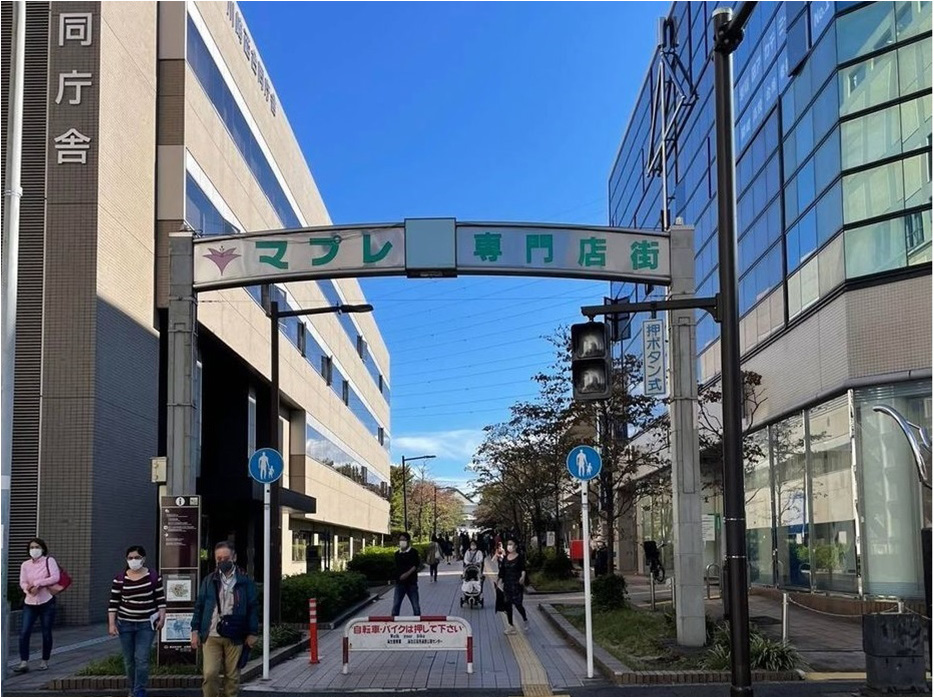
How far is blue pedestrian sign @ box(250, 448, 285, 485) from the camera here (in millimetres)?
13562

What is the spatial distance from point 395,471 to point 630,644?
94.6 meters

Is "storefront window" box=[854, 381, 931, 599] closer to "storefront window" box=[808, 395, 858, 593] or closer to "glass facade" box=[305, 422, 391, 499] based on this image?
"storefront window" box=[808, 395, 858, 593]

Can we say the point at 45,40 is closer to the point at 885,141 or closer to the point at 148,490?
the point at 148,490

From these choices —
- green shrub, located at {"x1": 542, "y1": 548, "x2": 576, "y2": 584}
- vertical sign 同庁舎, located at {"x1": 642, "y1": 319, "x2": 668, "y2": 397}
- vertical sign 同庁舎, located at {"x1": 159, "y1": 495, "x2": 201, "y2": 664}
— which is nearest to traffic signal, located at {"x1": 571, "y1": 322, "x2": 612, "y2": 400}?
vertical sign 同庁舎, located at {"x1": 642, "y1": 319, "x2": 668, "y2": 397}

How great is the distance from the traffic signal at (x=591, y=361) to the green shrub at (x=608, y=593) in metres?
9.55

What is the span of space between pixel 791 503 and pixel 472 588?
315 inches

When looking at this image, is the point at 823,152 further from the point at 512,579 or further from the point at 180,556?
the point at 180,556

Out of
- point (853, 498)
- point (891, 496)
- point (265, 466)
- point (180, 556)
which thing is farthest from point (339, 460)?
point (265, 466)

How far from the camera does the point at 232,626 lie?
392 inches

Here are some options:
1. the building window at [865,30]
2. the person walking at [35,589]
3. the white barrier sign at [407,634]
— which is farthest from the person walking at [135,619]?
the building window at [865,30]

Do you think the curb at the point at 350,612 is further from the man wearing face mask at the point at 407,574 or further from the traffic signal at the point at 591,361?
the traffic signal at the point at 591,361

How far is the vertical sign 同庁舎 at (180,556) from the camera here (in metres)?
13.3

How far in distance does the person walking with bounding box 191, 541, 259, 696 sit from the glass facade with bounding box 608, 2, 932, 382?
46.1 feet

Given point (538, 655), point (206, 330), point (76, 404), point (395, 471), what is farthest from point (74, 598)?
point (395, 471)
